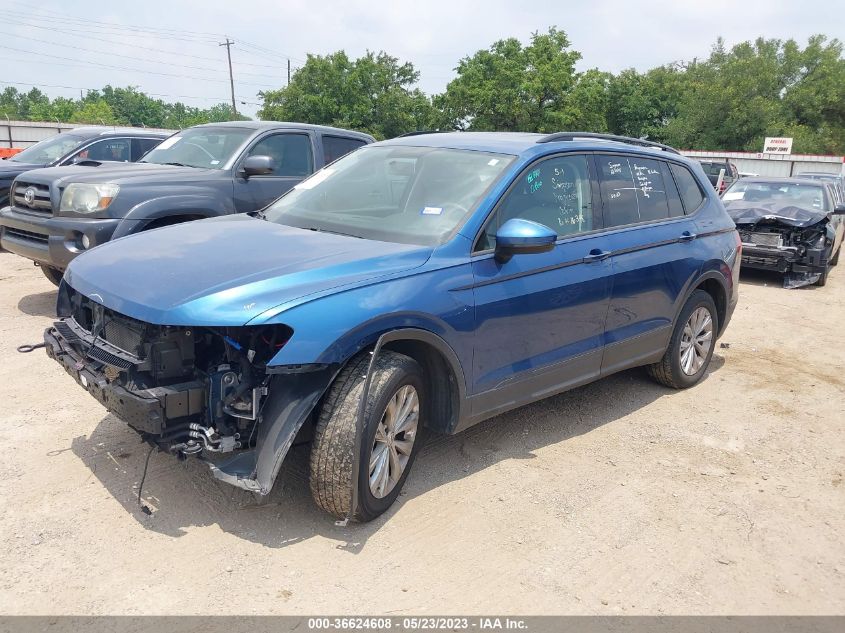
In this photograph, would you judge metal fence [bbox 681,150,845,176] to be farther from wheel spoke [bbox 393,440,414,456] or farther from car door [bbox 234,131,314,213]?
wheel spoke [bbox 393,440,414,456]

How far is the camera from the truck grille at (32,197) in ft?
22.5

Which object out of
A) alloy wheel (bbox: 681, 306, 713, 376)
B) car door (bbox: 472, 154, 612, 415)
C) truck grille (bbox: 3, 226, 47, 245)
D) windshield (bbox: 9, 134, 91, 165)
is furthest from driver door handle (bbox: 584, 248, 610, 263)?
windshield (bbox: 9, 134, 91, 165)

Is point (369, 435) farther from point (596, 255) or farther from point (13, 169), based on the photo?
point (13, 169)

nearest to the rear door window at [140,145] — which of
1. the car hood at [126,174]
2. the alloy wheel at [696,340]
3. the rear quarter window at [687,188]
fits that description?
the car hood at [126,174]

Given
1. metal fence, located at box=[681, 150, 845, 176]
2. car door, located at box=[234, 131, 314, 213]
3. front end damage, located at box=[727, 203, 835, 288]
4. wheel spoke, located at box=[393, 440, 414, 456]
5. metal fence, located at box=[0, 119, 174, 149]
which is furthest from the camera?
metal fence, located at box=[681, 150, 845, 176]

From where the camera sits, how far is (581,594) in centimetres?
320

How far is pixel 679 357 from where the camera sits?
575 centimetres

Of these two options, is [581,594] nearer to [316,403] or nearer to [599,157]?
[316,403]

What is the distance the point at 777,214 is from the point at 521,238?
28.4ft

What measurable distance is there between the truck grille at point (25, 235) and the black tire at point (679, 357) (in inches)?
213

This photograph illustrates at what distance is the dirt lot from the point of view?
3.11 meters

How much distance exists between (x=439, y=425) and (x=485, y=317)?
2.08 ft

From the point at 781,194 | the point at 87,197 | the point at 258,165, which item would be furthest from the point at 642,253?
the point at 781,194

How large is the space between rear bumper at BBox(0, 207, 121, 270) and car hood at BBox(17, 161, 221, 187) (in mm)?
408
